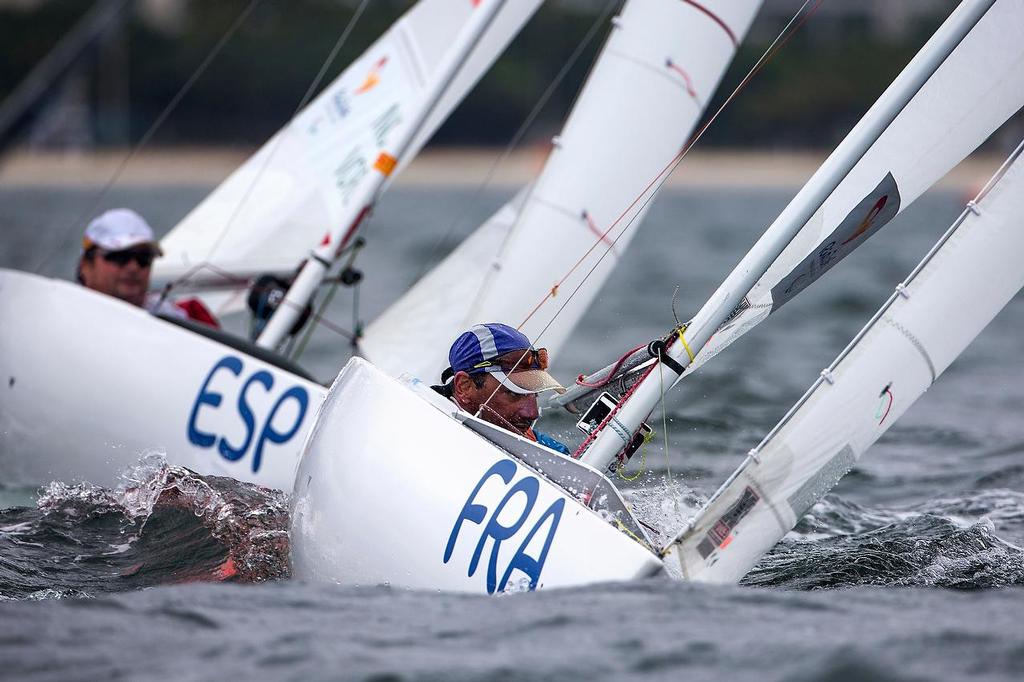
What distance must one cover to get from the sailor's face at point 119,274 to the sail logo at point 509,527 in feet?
8.55

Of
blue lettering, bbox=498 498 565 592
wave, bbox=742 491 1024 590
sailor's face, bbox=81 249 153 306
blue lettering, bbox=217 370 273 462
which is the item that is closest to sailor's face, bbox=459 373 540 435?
blue lettering, bbox=498 498 565 592

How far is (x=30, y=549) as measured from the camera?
164 inches

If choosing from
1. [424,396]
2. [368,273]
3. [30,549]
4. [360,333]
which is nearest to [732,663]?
[424,396]

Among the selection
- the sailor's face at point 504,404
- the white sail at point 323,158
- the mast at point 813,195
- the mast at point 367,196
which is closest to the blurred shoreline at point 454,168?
the white sail at point 323,158

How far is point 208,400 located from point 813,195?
2.22 metres

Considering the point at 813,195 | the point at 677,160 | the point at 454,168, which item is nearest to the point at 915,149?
the point at 813,195

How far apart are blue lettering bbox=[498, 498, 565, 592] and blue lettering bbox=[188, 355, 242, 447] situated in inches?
74.4

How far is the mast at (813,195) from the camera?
3.63 meters

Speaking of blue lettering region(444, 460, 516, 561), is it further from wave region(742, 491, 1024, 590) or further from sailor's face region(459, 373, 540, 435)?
wave region(742, 491, 1024, 590)

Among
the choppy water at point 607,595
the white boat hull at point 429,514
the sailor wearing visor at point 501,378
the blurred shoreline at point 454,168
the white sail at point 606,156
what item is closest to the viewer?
the choppy water at point 607,595

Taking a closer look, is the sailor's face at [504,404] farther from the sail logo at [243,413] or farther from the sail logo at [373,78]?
the sail logo at [373,78]

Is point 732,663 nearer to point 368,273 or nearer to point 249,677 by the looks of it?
point 249,677

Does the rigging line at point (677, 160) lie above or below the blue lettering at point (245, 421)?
above

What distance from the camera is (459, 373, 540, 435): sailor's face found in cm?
381
